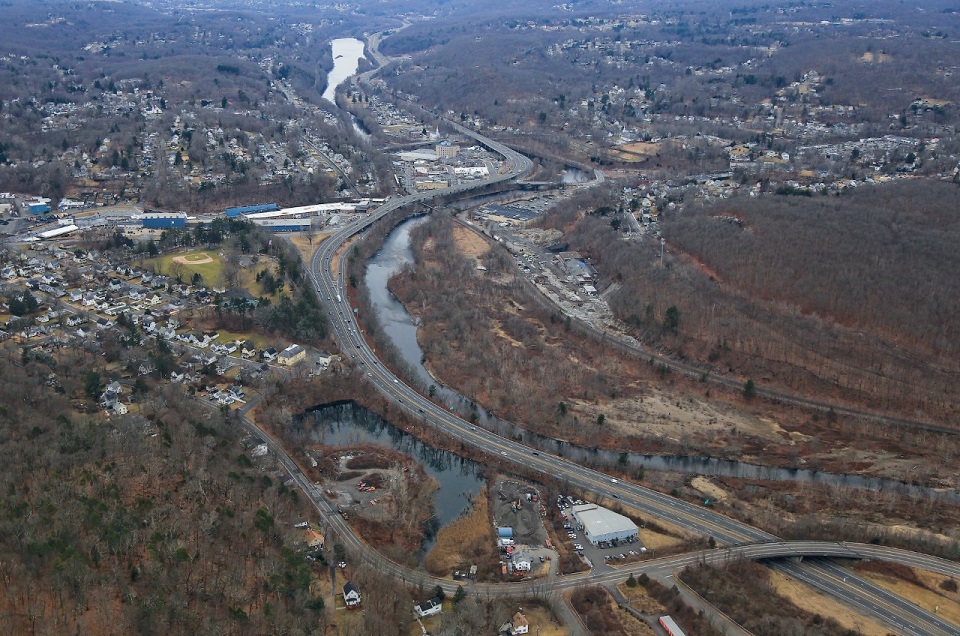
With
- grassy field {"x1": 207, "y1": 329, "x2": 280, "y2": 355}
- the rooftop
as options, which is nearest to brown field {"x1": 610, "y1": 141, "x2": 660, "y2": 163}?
grassy field {"x1": 207, "y1": 329, "x2": 280, "y2": 355}

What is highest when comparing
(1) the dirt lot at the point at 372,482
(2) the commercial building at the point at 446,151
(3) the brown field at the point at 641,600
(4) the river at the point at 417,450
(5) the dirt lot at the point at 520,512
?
(2) the commercial building at the point at 446,151

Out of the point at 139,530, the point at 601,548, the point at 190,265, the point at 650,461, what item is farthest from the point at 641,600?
the point at 190,265

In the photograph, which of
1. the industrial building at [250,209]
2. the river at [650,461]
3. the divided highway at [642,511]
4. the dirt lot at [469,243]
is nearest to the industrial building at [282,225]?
the industrial building at [250,209]

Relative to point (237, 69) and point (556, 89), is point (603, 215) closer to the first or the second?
point (556, 89)

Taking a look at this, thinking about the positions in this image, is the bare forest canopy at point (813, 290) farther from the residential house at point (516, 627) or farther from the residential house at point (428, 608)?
the residential house at point (428, 608)

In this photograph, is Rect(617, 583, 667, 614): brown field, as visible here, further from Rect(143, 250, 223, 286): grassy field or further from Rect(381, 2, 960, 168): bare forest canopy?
Rect(381, 2, 960, 168): bare forest canopy

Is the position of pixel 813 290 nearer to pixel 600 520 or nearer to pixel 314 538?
pixel 600 520

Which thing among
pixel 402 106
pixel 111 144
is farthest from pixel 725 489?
pixel 402 106
